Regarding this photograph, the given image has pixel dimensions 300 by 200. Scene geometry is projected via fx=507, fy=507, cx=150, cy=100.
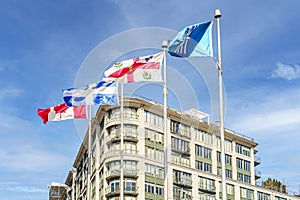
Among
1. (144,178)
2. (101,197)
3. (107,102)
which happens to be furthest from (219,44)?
(101,197)

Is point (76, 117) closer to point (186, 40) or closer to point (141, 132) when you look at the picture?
point (186, 40)

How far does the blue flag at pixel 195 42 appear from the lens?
27291 millimetres

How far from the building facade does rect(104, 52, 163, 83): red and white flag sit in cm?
3379

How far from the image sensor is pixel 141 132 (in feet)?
254

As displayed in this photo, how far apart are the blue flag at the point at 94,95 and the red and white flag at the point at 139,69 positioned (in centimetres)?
273

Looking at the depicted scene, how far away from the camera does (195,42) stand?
2758 centimetres

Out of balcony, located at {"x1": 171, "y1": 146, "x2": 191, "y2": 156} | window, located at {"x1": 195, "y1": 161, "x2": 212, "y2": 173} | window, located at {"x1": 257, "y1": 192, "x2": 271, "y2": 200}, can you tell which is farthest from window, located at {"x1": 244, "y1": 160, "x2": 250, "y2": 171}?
balcony, located at {"x1": 171, "y1": 146, "x2": 191, "y2": 156}

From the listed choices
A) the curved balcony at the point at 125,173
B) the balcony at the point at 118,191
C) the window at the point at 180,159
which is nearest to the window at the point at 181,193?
the window at the point at 180,159

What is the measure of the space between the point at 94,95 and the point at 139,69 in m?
6.01

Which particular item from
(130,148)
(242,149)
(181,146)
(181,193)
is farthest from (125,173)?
(242,149)

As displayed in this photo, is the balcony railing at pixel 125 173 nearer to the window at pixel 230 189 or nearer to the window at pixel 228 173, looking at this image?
the window at pixel 230 189

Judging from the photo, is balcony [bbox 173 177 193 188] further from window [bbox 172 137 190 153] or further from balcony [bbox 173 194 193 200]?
window [bbox 172 137 190 153]

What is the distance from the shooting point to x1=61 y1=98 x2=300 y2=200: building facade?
7612 centimetres

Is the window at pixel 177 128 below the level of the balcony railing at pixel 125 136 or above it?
above
